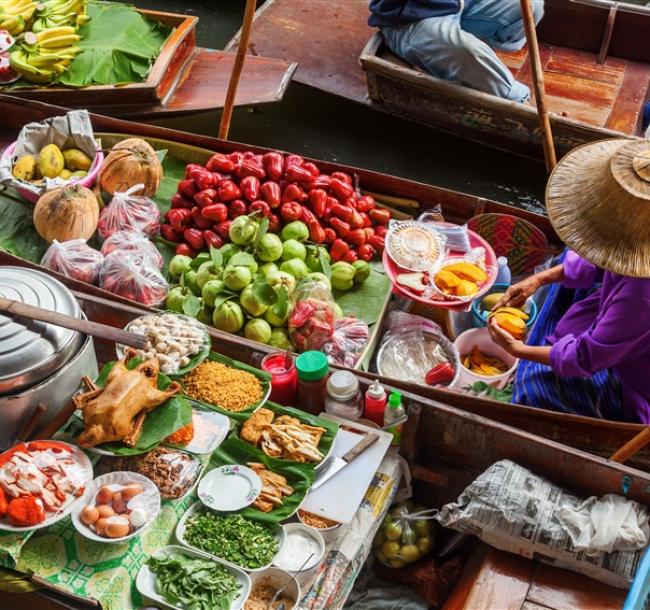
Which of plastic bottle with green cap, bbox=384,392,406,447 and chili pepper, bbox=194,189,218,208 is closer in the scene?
plastic bottle with green cap, bbox=384,392,406,447

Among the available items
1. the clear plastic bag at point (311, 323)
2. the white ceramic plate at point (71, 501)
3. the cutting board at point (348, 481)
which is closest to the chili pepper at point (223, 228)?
the clear plastic bag at point (311, 323)

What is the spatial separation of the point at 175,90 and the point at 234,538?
3.62 meters

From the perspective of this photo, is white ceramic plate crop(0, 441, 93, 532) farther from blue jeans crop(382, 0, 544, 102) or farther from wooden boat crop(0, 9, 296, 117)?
blue jeans crop(382, 0, 544, 102)

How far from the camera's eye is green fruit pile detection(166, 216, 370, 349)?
3.38m

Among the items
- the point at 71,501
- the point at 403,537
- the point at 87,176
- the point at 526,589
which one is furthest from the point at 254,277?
the point at 526,589

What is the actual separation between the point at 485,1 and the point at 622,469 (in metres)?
3.79

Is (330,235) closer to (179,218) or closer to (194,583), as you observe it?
(179,218)

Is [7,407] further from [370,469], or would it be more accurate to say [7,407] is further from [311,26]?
[311,26]

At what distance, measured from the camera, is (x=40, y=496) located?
85.7 inches

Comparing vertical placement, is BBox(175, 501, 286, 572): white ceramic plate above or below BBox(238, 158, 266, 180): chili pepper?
below

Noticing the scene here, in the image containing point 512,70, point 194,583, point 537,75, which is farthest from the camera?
point 512,70

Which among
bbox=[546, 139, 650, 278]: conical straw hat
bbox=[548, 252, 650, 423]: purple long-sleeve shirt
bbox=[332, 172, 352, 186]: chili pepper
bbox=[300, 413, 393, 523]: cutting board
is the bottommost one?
bbox=[300, 413, 393, 523]: cutting board

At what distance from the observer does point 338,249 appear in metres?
3.82

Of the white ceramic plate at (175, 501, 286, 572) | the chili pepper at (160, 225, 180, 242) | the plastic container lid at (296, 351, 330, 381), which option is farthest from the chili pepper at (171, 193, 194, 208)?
the white ceramic plate at (175, 501, 286, 572)
